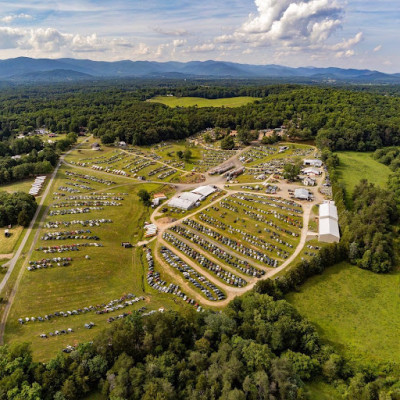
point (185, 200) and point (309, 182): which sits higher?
point (309, 182)

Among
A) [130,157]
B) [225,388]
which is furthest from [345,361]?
[130,157]

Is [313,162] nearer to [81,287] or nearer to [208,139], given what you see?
[208,139]

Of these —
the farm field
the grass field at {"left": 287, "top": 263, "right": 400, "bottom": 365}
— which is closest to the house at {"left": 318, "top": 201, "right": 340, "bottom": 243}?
the farm field

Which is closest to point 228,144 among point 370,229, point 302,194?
point 302,194

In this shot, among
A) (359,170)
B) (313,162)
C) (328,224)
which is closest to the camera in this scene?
(328,224)

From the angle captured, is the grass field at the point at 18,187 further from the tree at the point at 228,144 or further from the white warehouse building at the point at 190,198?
the tree at the point at 228,144

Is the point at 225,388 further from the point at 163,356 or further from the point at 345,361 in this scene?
the point at 345,361
